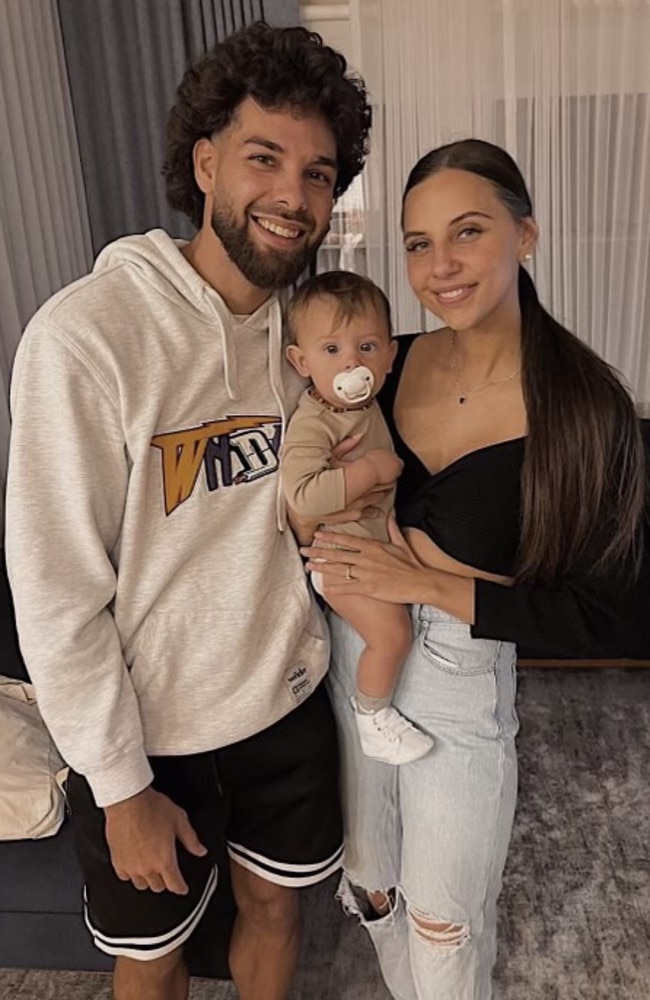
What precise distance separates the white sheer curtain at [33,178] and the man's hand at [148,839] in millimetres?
1492

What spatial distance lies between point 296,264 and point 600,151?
6.98ft

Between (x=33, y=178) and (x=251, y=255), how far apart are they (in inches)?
71.6

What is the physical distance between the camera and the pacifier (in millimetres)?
1331

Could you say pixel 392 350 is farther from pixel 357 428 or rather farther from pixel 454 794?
pixel 454 794

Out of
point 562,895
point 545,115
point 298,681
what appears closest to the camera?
point 298,681

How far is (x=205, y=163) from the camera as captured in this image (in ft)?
4.60

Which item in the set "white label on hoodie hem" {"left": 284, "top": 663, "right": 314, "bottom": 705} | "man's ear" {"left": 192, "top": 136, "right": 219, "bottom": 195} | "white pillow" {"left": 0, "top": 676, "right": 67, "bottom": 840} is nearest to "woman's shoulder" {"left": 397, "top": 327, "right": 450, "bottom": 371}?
"man's ear" {"left": 192, "top": 136, "right": 219, "bottom": 195}

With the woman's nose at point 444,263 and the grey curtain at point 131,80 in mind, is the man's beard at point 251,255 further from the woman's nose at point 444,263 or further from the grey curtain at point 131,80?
the grey curtain at point 131,80

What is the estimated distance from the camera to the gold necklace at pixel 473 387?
1.38 metres

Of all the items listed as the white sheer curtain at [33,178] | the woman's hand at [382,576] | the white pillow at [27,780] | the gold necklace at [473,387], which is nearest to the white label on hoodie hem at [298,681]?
the woman's hand at [382,576]

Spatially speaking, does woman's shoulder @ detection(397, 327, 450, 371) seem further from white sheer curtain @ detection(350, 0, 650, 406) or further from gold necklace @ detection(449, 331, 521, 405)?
white sheer curtain @ detection(350, 0, 650, 406)

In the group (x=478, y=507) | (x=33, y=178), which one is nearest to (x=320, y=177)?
(x=478, y=507)

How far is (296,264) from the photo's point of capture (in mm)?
1337

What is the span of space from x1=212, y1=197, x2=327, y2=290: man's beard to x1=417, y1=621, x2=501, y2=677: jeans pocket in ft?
1.82
